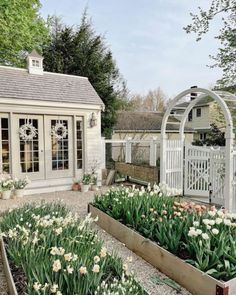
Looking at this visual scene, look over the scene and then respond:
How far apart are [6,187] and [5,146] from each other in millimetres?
1138

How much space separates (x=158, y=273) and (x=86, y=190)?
510 cm

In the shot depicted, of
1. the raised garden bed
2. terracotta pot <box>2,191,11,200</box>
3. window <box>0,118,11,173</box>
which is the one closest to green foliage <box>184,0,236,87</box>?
the raised garden bed

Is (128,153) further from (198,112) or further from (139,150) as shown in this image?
(198,112)

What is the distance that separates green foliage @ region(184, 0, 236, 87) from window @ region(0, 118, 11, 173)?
6.92m

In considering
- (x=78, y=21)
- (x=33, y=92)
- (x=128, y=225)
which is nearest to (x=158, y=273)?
(x=128, y=225)

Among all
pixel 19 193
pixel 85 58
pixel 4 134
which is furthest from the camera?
pixel 85 58

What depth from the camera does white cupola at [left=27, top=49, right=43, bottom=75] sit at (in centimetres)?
814

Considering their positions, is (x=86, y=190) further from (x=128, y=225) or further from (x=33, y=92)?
(x=128, y=225)

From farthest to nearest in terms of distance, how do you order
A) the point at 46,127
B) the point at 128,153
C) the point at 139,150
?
the point at 139,150 → the point at 128,153 → the point at 46,127

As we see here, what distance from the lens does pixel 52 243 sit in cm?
297

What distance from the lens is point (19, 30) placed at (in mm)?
11625

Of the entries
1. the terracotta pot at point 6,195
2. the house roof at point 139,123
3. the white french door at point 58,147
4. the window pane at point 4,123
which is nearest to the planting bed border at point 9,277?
the terracotta pot at point 6,195

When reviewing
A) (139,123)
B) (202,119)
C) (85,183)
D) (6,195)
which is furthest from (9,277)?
(202,119)

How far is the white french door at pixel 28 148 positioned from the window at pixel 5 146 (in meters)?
0.16
